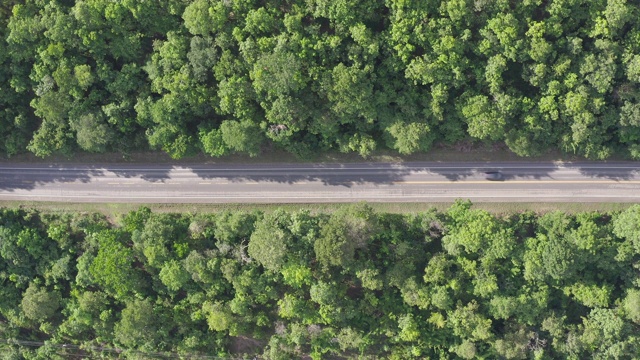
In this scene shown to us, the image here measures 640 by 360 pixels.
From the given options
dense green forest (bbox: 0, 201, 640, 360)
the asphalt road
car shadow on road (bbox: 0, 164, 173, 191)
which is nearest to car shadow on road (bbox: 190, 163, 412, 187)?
the asphalt road

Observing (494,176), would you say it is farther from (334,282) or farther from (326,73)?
(326,73)

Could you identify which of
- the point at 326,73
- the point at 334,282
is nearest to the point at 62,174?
the point at 326,73

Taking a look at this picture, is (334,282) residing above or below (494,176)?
below

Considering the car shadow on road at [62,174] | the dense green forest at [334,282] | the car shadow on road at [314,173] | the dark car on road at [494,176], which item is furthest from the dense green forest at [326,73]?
the dense green forest at [334,282]

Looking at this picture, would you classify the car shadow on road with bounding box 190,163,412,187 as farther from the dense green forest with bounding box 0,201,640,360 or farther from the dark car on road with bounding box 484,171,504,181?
the dark car on road with bounding box 484,171,504,181

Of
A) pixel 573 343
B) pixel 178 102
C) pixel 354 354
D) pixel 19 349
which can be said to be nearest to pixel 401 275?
pixel 354 354

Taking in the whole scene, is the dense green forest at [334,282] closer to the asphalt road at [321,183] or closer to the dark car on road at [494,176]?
the asphalt road at [321,183]
